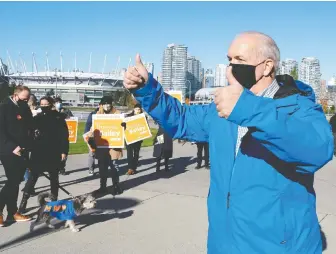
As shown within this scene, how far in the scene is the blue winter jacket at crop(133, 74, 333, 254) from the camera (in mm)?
1402

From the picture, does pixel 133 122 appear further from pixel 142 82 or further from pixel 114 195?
pixel 142 82

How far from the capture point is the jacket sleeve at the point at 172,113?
2092 mm

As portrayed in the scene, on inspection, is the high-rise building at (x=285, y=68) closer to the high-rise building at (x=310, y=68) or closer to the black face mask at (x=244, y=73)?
the black face mask at (x=244, y=73)

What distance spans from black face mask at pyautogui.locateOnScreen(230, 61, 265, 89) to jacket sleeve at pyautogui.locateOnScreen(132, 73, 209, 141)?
0.46 m

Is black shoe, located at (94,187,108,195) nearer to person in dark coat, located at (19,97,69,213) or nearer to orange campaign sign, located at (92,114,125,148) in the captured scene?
orange campaign sign, located at (92,114,125,148)

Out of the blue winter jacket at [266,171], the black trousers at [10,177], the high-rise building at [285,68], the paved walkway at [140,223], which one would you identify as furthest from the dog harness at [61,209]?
the blue winter jacket at [266,171]

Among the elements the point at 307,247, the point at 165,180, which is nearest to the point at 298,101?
the point at 307,247

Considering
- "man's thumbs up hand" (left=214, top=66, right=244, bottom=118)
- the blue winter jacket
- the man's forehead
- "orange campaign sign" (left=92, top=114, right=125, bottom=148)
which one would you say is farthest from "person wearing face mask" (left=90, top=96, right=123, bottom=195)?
"man's thumbs up hand" (left=214, top=66, right=244, bottom=118)

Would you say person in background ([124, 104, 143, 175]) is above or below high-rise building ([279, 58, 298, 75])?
below

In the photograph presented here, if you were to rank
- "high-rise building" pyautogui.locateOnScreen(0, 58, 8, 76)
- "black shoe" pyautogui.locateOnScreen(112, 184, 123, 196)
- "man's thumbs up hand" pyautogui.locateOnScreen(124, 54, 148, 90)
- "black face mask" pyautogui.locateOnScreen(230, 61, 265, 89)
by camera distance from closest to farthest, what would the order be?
"black face mask" pyautogui.locateOnScreen(230, 61, 265, 89) < "man's thumbs up hand" pyautogui.locateOnScreen(124, 54, 148, 90) < "black shoe" pyautogui.locateOnScreen(112, 184, 123, 196) < "high-rise building" pyautogui.locateOnScreen(0, 58, 8, 76)

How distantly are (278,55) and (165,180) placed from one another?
7269 mm

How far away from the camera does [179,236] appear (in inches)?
203

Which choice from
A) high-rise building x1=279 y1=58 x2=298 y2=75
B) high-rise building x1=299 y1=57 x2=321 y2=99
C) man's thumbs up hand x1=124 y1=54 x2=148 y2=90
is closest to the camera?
man's thumbs up hand x1=124 y1=54 x2=148 y2=90

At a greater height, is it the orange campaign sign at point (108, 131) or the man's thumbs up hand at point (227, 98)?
the man's thumbs up hand at point (227, 98)
